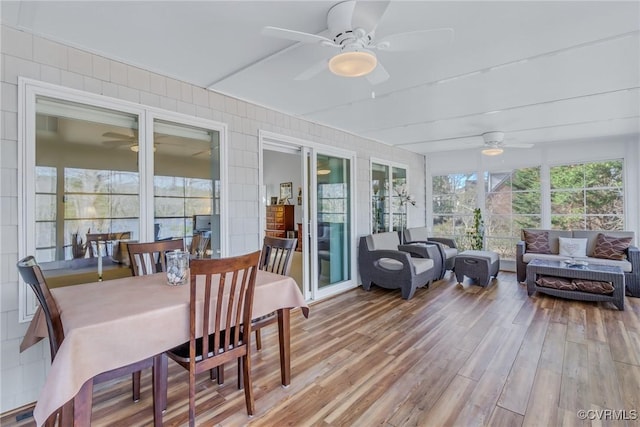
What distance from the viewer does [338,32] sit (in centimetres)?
194

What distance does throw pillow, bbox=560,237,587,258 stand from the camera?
5.19 meters

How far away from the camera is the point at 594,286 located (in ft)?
13.4

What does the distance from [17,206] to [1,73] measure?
35.8 inches

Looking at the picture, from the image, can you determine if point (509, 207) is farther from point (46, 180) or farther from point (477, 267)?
point (46, 180)

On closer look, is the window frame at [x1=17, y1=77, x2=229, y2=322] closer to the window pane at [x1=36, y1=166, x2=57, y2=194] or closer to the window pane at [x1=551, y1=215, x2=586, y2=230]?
the window pane at [x1=36, y1=166, x2=57, y2=194]

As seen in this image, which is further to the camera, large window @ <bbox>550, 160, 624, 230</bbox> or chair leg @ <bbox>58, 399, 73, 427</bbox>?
large window @ <bbox>550, 160, 624, 230</bbox>

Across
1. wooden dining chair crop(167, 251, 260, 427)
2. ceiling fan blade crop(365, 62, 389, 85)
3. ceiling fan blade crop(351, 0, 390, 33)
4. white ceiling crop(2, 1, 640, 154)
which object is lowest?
wooden dining chair crop(167, 251, 260, 427)

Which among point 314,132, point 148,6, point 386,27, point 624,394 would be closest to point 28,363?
point 148,6

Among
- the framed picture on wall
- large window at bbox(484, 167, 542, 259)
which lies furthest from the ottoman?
the framed picture on wall

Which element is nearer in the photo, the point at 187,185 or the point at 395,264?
the point at 187,185

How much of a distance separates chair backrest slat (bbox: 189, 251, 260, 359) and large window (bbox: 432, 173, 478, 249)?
641cm

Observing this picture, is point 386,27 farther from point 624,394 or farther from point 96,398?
point 96,398

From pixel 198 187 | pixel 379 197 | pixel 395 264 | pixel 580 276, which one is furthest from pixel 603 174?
pixel 198 187

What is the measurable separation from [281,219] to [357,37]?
706cm
